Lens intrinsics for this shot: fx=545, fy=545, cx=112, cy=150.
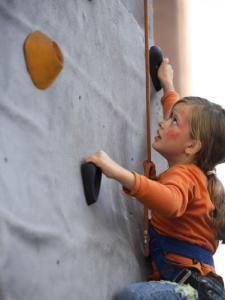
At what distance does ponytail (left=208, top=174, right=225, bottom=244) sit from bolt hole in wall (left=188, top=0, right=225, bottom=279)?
112cm

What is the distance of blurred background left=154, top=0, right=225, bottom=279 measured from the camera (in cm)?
225

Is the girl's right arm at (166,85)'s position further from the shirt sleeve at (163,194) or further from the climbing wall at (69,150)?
the shirt sleeve at (163,194)

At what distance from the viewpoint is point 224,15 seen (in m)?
2.30

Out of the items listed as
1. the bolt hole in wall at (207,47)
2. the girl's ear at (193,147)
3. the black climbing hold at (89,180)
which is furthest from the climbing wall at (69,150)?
the bolt hole in wall at (207,47)

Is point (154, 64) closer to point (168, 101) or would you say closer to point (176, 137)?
point (168, 101)

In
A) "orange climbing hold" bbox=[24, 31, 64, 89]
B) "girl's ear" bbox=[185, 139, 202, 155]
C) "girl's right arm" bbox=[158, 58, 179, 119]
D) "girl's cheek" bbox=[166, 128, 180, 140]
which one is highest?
"orange climbing hold" bbox=[24, 31, 64, 89]

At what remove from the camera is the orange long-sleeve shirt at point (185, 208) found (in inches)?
37.1

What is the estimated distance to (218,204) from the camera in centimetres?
109

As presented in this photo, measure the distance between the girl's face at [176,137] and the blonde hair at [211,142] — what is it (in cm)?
1

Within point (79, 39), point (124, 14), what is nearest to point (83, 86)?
point (79, 39)

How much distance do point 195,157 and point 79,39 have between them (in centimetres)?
35

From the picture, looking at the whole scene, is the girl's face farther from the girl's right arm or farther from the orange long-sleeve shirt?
the girl's right arm

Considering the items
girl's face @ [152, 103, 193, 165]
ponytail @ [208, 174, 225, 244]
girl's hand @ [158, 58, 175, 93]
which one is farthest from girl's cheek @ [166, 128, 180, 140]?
girl's hand @ [158, 58, 175, 93]

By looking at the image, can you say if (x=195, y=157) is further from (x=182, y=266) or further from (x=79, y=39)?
(x=79, y=39)
